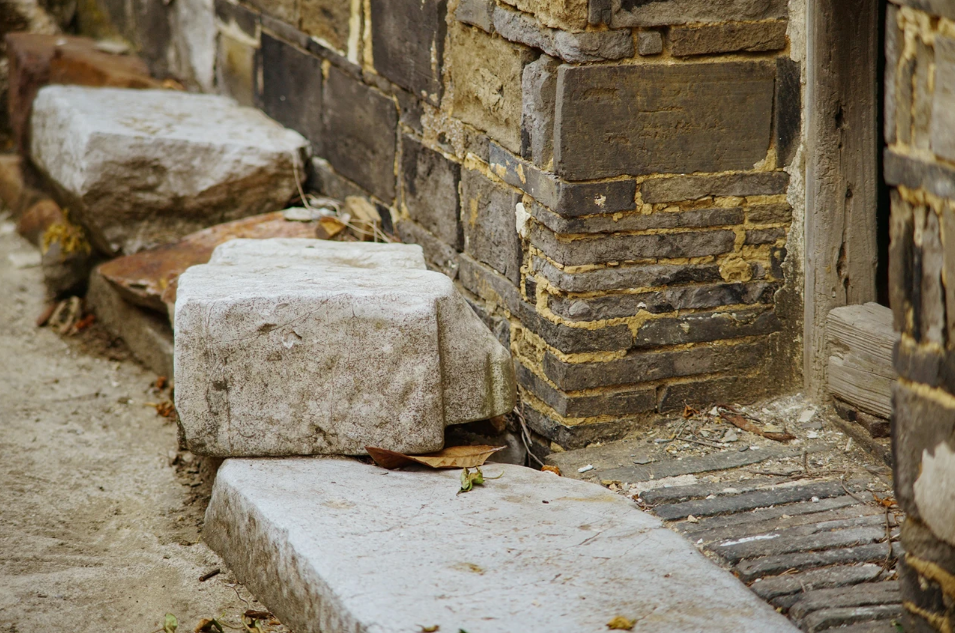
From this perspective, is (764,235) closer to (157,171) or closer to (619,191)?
(619,191)

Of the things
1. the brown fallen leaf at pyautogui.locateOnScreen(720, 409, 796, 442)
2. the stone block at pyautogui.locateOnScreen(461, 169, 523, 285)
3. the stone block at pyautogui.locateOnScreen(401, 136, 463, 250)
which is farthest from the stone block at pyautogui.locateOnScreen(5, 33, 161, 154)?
the brown fallen leaf at pyautogui.locateOnScreen(720, 409, 796, 442)

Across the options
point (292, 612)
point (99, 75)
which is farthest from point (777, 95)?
point (99, 75)

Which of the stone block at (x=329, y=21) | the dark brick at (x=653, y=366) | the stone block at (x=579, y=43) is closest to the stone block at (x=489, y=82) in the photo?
the stone block at (x=579, y=43)

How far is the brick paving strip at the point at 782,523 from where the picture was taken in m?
2.37

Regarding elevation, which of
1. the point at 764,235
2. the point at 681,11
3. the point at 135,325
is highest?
the point at 681,11

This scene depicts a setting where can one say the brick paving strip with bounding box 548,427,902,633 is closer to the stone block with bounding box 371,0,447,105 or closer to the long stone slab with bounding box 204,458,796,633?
the long stone slab with bounding box 204,458,796,633

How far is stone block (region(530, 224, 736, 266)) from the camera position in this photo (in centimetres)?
314

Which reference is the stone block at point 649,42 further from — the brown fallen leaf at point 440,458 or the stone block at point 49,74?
the stone block at point 49,74

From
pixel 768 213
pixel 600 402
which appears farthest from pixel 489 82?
pixel 600 402

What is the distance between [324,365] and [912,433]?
1554 millimetres

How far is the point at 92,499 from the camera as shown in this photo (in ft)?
11.0

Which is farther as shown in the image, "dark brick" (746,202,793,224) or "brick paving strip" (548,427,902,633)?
"dark brick" (746,202,793,224)

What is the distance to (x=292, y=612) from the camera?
99.1 inches

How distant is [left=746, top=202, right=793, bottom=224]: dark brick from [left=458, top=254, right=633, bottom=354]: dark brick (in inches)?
20.5
